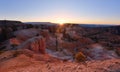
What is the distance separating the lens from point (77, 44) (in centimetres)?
5578

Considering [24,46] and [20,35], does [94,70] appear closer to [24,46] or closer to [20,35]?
[24,46]

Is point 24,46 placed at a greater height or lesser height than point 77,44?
greater

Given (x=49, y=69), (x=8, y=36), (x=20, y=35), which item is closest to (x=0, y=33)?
(x=8, y=36)

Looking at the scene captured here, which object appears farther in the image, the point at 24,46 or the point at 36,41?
the point at 36,41

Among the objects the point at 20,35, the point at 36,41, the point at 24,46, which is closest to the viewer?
the point at 24,46

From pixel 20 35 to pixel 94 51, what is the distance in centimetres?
1742

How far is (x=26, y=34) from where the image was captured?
50.4 metres

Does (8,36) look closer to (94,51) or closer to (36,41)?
(94,51)

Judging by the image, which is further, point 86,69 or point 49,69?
point 49,69

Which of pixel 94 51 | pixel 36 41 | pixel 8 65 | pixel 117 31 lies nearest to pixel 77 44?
pixel 94 51

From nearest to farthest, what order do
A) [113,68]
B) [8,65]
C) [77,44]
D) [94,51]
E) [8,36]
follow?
[113,68], [8,65], [94,51], [8,36], [77,44]

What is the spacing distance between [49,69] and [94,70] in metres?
A: 2.45

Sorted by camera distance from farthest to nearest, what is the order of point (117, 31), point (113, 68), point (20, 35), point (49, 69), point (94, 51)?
point (117, 31) < point (20, 35) < point (94, 51) < point (49, 69) < point (113, 68)

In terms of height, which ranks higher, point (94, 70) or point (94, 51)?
point (94, 70)
